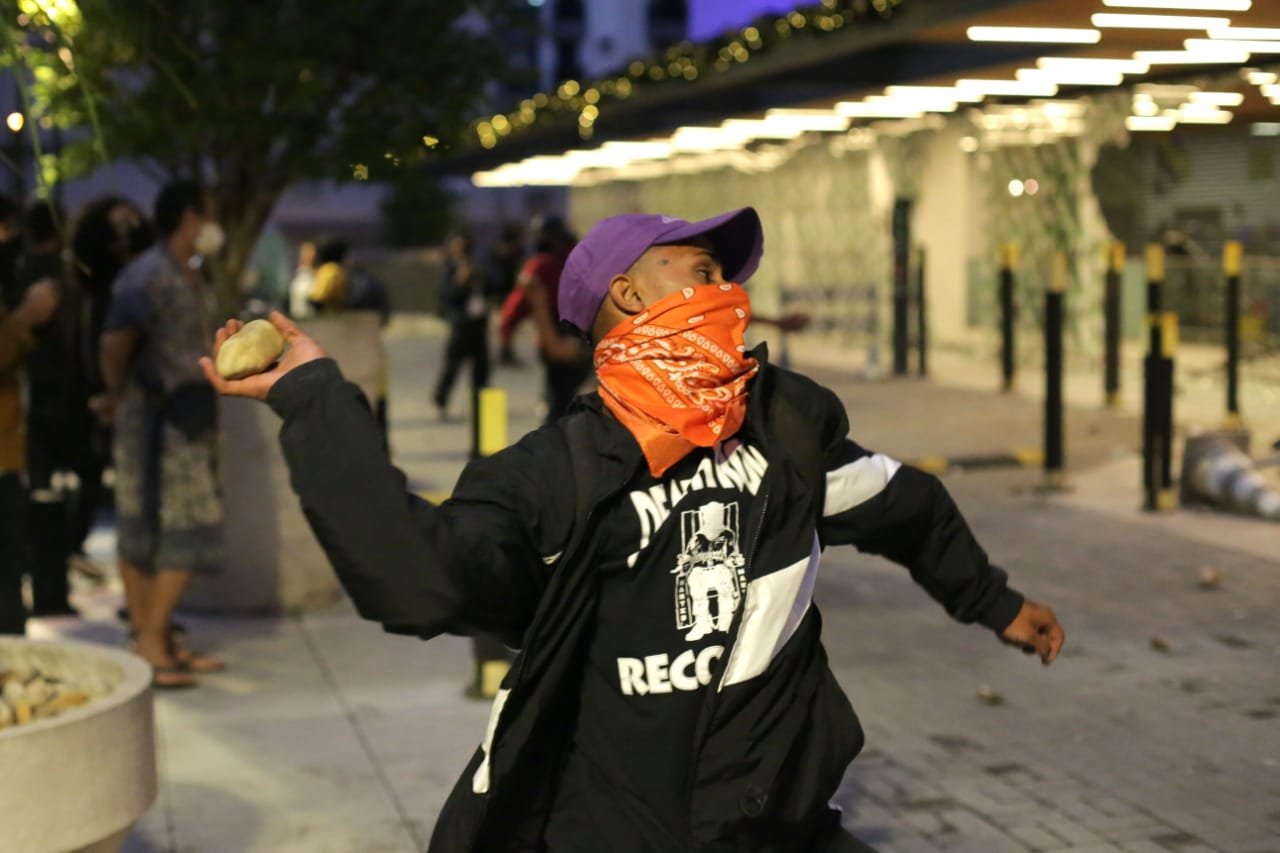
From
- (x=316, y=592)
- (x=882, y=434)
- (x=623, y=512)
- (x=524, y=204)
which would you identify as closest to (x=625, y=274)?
(x=623, y=512)

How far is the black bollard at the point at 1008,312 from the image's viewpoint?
1778 centimetres

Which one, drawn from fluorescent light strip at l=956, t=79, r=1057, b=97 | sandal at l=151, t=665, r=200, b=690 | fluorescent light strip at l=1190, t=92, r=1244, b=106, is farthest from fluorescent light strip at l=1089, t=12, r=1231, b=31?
sandal at l=151, t=665, r=200, b=690

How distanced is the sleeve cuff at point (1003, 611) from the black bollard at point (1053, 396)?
853 centimetres

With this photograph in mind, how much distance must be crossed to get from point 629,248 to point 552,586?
57 centimetres

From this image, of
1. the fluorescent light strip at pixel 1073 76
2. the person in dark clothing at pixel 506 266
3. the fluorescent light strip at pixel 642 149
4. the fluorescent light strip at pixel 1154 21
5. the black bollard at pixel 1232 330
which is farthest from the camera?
the fluorescent light strip at pixel 642 149

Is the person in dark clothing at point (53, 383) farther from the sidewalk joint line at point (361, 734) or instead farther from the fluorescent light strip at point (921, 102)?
the fluorescent light strip at point (921, 102)

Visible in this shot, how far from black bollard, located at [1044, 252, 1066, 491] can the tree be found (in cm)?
396

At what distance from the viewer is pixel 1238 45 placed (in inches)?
551

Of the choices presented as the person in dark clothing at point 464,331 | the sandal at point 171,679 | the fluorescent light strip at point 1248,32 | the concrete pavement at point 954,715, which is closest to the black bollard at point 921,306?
the person in dark clothing at point 464,331

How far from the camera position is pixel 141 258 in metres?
7.14

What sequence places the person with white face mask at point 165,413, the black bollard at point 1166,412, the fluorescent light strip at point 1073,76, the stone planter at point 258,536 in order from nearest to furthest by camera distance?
the person with white face mask at point 165,413
the stone planter at point 258,536
the black bollard at point 1166,412
the fluorescent light strip at point 1073,76

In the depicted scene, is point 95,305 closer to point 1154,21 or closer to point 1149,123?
point 1154,21

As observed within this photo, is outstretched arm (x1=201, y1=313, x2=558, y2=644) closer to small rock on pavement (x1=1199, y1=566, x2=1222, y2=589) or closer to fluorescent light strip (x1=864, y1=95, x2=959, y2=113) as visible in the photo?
small rock on pavement (x1=1199, y1=566, x2=1222, y2=589)

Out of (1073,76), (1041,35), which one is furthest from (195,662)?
(1073,76)
